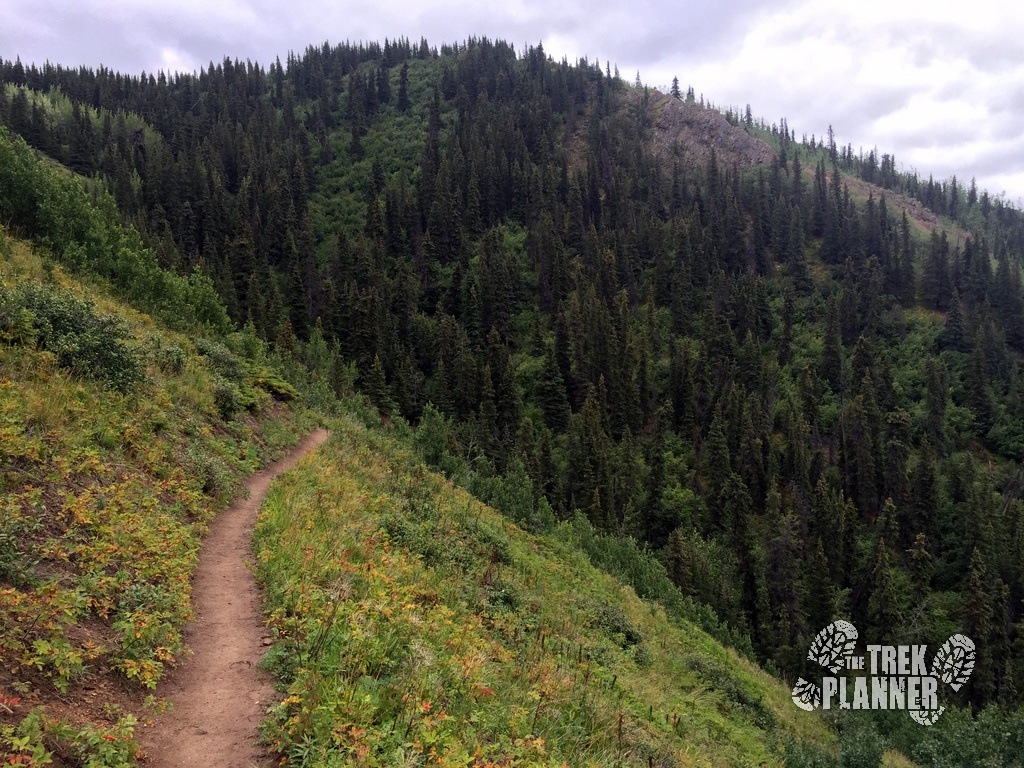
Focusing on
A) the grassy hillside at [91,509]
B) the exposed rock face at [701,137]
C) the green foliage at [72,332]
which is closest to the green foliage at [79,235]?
the grassy hillside at [91,509]

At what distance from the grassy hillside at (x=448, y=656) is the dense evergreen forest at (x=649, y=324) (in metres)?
13.5

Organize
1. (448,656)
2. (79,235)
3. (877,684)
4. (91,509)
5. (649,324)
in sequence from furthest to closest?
(649,324) < (877,684) < (79,235) < (91,509) < (448,656)

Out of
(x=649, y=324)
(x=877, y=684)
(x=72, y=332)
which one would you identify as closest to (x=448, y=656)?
(x=72, y=332)

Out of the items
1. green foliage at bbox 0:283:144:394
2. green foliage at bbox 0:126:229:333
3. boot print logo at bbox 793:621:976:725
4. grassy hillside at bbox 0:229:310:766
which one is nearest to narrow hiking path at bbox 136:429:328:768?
grassy hillside at bbox 0:229:310:766

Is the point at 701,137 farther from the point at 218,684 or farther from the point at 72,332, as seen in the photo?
the point at 218,684

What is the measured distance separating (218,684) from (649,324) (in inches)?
4293

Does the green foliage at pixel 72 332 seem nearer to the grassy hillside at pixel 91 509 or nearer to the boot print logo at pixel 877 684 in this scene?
the grassy hillside at pixel 91 509

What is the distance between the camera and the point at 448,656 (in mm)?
7223

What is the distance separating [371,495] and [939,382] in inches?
4116

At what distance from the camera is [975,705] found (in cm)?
5697

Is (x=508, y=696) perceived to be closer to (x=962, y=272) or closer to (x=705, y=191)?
(x=962, y=272)

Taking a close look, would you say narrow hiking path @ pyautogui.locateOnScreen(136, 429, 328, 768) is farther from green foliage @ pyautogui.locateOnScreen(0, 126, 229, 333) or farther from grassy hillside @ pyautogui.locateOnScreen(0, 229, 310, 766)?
green foliage @ pyautogui.locateOnScreen(0, 126, 229, 333)

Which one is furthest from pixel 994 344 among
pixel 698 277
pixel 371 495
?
pixel 371 495

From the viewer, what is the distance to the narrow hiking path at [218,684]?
16.7ft
